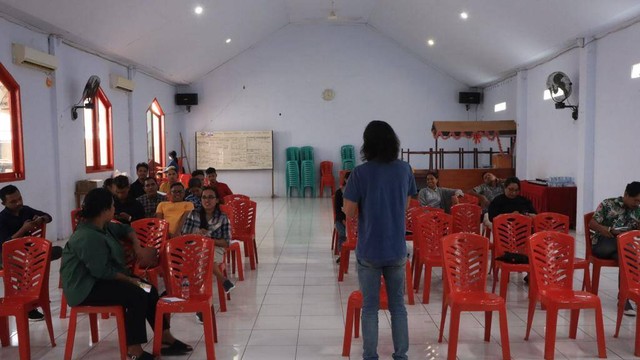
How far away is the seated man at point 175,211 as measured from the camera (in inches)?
199

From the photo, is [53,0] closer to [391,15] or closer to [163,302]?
[163,302]

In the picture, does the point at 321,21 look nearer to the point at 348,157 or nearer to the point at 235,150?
the point at 348,157

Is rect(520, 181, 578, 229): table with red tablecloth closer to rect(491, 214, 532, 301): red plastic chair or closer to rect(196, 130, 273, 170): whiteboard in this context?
A: rect(491, 214, 532, 301): red plastic chair

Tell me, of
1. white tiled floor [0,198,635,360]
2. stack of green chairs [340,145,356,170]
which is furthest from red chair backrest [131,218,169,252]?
stack of green chairs [340,145,356,170]

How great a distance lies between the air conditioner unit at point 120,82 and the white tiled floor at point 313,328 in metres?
5.10

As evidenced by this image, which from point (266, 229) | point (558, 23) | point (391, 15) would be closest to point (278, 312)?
point (266, 229)

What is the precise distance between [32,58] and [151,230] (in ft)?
12.3

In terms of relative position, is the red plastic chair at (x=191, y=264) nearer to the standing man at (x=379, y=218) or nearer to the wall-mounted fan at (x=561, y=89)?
the standing man at (x=379, y=218)

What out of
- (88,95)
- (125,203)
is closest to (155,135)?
(88,95)

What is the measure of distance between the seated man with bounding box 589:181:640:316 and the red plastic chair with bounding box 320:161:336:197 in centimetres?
991

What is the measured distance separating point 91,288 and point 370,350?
67.8 inches

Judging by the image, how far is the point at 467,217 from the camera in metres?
5.43

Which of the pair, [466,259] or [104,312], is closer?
[104,312]

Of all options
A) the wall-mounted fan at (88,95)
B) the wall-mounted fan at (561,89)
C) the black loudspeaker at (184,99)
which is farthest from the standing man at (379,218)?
the black loudspeaker at (184,99)
